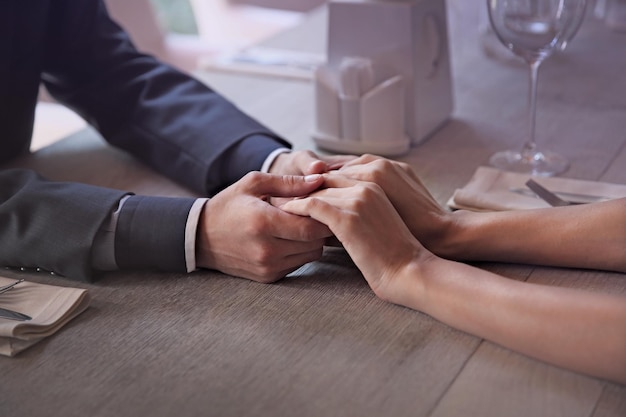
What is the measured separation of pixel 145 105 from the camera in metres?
1.25

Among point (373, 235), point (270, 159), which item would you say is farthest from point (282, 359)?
point (270, 159)

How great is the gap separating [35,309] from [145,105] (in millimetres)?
481

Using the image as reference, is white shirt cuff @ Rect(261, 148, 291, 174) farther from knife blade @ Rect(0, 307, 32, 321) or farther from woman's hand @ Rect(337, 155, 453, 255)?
knife blade @ Rect(0, 307, 32, 321)

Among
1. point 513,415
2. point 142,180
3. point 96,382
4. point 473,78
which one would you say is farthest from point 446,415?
point 473,78

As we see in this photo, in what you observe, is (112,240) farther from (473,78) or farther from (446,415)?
(473,78)

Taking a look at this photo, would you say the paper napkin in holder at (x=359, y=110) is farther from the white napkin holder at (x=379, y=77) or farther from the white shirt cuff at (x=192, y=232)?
the white shirt cuff at (x=192, y=232)

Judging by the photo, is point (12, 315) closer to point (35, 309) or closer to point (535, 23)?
point (35, 309)

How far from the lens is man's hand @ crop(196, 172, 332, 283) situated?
35.0 inches

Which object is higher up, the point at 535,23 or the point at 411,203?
the point at 535,23

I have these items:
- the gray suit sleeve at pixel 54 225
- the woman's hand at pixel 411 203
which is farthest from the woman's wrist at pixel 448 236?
the gray suit sleeve at pixel 54 225

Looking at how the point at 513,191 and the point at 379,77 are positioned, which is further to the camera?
the point at 379,77

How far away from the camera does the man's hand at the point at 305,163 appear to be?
1.01 metres

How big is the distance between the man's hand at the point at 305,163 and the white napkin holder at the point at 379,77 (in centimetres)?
17

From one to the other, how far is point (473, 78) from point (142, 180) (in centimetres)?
67
